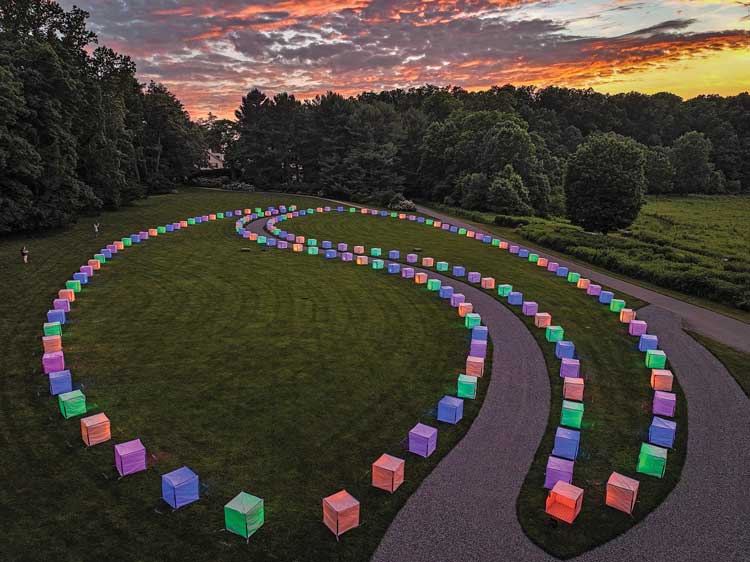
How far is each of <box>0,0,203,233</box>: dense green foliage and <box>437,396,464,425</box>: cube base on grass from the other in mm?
35511

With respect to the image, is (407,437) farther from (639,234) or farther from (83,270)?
(639,234)

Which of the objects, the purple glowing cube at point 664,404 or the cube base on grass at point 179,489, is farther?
the purple glowing cube at point 664,404

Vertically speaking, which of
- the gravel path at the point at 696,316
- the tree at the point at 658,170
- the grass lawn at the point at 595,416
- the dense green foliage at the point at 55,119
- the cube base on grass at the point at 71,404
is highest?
the dense green foliage at the point at 55,119

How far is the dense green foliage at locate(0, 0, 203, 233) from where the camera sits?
37688 mm

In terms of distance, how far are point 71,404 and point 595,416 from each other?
52.5 ft

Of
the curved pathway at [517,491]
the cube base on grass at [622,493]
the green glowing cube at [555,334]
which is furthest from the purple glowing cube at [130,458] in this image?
the green glowing cube at [555,334]

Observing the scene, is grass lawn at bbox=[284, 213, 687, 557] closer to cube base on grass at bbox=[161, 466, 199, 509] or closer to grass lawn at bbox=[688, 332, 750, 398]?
grass lawn at bbox=[688, 332, 750, 398]

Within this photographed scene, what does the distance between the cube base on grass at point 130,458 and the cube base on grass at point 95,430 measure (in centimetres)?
144

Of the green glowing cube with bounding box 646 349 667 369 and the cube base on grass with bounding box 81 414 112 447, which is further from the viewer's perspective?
the green glowing cube with bounding box 646 349 667 369

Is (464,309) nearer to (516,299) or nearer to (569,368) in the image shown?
(516,299)

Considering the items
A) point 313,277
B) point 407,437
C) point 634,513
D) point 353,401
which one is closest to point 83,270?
point 313,277

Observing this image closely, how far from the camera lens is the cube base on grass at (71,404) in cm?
1462

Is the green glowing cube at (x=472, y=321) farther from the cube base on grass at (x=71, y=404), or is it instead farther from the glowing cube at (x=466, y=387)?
the cube base on grass at (x=71, y=404)

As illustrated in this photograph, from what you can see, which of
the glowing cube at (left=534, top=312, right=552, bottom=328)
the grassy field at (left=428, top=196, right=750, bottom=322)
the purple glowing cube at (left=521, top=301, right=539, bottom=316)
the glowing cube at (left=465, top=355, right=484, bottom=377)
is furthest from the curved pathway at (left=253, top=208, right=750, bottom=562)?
the grassy field at (left=428, top=196, right=750, bottom=322)
